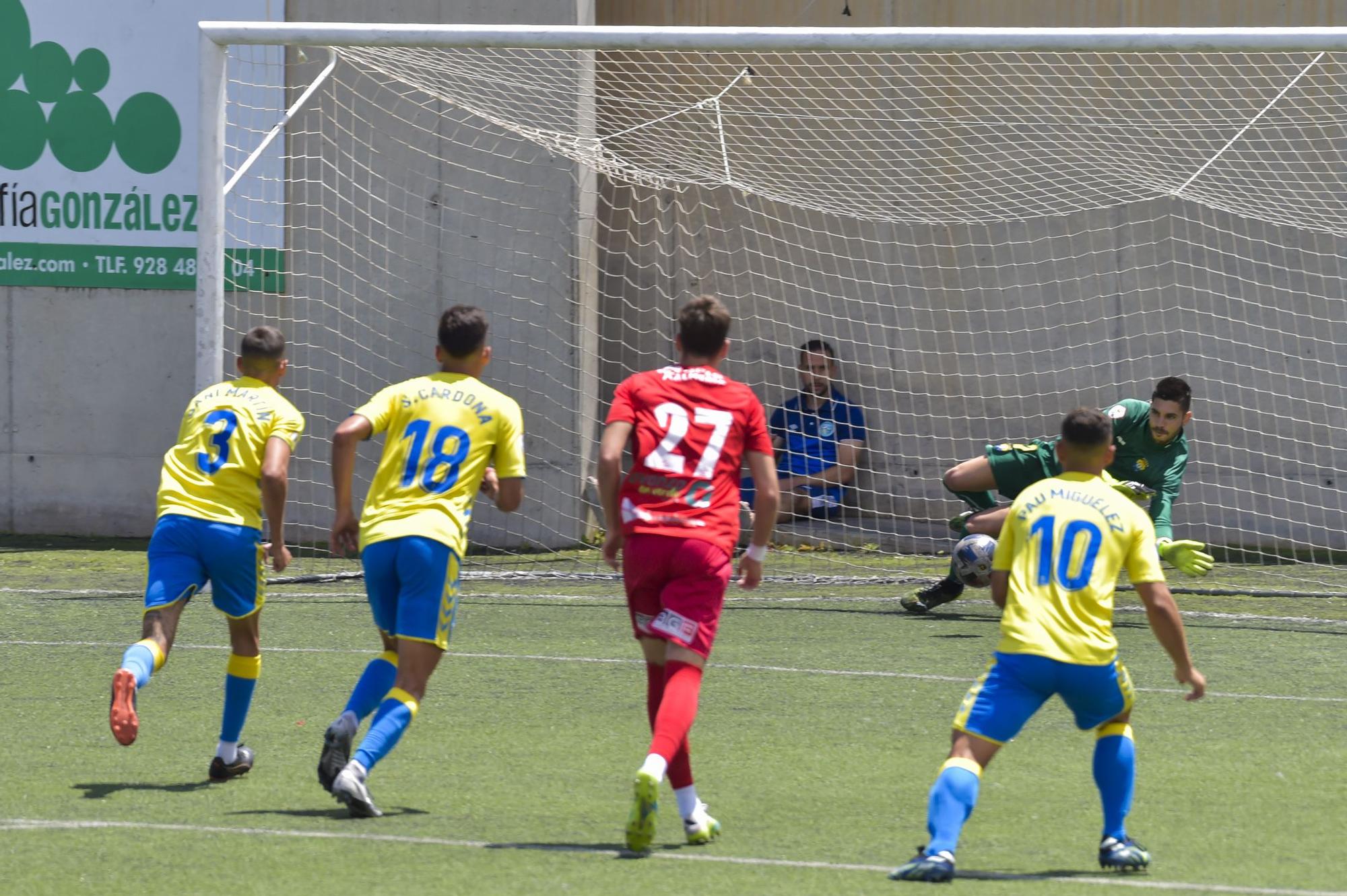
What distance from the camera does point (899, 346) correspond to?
12656 mm

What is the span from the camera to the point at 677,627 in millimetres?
4695

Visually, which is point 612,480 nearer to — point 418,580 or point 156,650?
point 418,580

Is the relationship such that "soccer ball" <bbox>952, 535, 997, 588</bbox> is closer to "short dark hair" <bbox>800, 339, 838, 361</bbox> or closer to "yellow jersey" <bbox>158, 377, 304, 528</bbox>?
"short dark hair" <bbox>800, 339, 838, 361</bbox>

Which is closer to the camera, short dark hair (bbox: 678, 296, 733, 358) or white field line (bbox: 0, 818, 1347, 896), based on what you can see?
white field line (bbox: 0, 818, 1347, 896)

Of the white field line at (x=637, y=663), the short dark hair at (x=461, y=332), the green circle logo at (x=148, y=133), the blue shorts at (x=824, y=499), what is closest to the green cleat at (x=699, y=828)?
the short dark hair at (x=461, y=332)

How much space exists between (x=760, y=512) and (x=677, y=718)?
0.66 metres

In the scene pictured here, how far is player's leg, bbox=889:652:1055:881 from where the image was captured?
4156 mm

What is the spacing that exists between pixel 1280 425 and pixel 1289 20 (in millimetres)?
2940

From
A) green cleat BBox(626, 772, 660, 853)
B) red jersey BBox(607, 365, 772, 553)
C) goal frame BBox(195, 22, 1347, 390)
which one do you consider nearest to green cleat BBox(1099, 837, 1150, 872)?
green cleat BBox(626, 772, 660, 853)

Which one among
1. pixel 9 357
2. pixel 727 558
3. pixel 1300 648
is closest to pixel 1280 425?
pixel 1300 648

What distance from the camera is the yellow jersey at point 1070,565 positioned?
14.1ft

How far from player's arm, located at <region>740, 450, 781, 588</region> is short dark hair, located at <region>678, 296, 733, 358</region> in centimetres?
34

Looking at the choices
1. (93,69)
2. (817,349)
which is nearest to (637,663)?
(817,349)

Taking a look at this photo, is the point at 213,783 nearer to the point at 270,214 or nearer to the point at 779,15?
the point at 270,214
